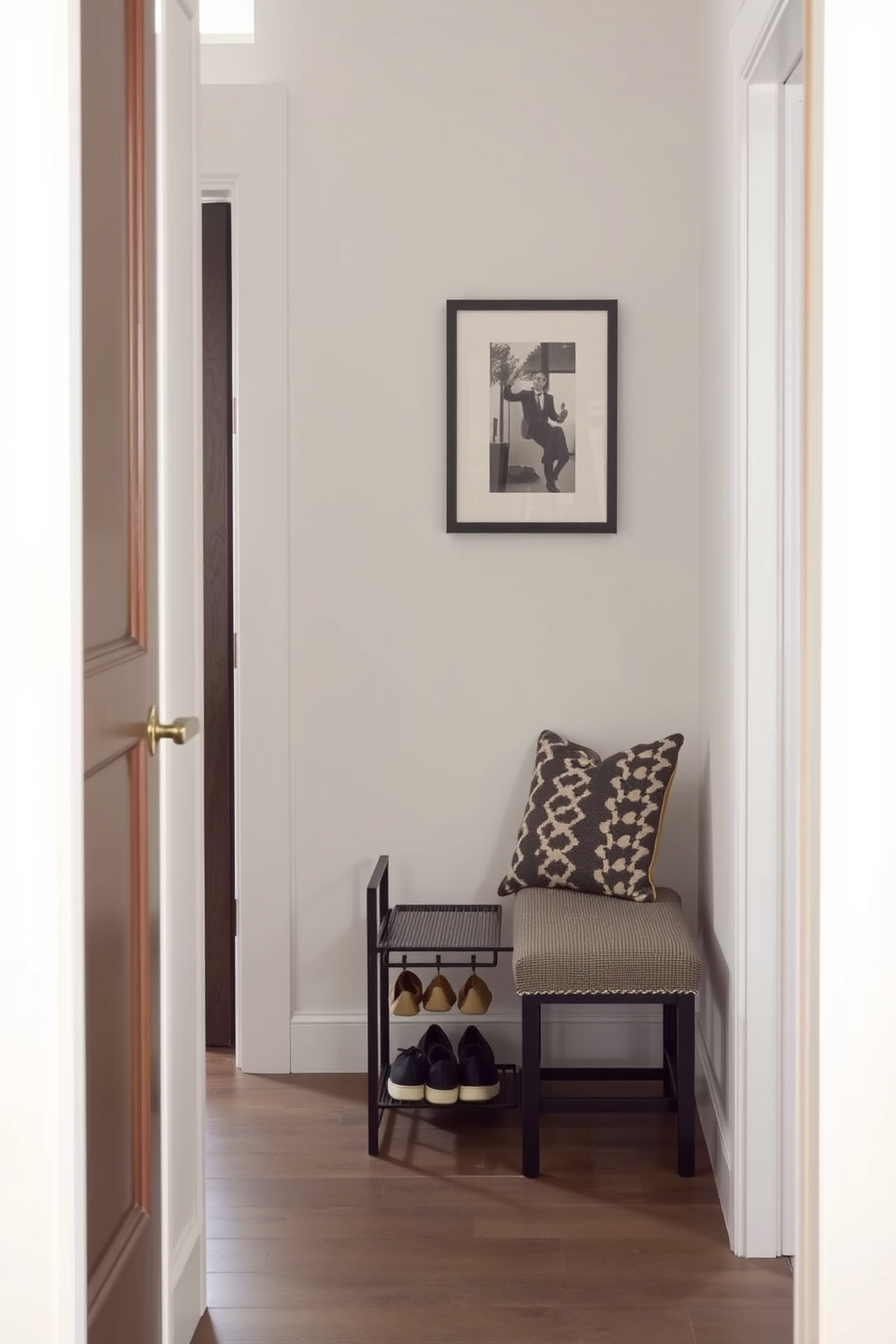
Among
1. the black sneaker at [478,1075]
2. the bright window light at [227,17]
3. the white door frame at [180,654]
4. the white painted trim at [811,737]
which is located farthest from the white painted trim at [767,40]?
the black sneaker at [478,1075]

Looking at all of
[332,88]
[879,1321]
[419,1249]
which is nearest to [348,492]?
[332,88]

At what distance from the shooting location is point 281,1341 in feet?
6.91

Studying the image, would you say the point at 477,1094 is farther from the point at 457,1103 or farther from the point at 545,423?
the point at 545,423

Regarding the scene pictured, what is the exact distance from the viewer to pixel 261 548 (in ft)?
10.4

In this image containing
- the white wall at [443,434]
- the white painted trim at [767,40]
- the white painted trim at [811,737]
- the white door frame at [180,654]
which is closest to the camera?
the white painted trim at [811,737]

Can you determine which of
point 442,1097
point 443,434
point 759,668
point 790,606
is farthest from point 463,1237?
point 443,434

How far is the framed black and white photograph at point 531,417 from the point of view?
3.12 meters

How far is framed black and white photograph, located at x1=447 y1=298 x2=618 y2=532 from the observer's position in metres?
3.12

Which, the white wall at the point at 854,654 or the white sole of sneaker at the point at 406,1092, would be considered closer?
the white wall at the point at 854,654

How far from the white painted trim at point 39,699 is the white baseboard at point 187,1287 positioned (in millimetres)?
686

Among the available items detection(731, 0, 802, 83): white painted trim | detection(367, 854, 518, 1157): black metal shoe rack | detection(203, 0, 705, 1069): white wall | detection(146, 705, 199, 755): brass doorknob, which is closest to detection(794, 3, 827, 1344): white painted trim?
detection(731, 0, 802, 83): white painted trim

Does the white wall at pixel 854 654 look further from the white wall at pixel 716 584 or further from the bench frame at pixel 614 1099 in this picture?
the bench frame at pixel 614 1099

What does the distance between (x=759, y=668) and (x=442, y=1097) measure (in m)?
1.21

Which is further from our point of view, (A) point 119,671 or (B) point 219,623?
(B) point 219,623
